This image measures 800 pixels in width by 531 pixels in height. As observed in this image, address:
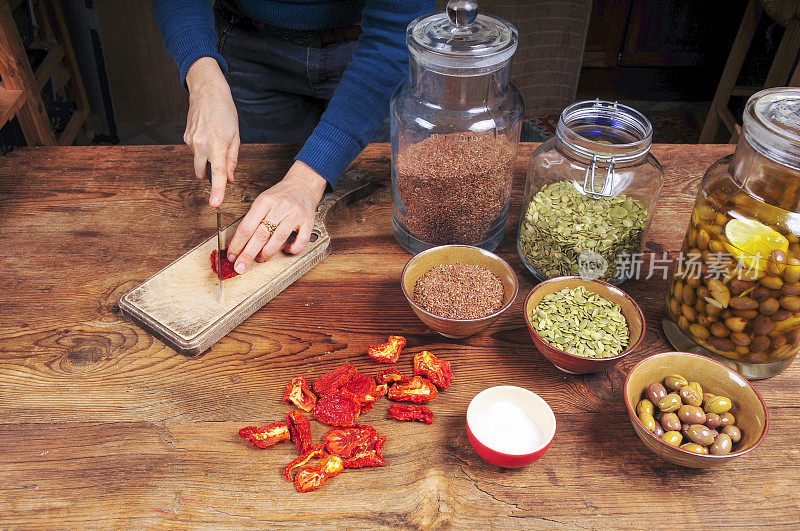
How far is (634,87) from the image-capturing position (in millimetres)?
3607

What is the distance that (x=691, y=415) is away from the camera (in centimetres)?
90

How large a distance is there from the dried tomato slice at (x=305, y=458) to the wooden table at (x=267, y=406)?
14 mm

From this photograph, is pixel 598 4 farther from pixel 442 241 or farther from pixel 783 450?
pixel 783 450

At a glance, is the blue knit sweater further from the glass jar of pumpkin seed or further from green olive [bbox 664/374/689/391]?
green olive [bbox 664/374/689/391]

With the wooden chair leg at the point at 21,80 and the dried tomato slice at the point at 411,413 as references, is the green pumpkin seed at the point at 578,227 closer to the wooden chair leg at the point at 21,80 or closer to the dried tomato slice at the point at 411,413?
the dried tomato slice at the point at 411,413

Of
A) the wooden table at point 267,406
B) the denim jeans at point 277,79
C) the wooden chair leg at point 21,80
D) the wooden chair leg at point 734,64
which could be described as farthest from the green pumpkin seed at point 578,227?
the wooden chair leg at point 734,64

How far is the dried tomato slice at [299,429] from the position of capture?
928 mm

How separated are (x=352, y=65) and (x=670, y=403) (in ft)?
3.12

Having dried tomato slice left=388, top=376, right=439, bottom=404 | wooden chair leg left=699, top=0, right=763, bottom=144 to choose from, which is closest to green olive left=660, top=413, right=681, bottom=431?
dried tomato slice left=388, top=376, right=439, bottom=404

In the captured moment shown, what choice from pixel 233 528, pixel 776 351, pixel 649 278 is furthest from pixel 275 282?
pixel 776 351

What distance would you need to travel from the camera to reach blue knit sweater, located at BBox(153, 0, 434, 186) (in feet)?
4.37

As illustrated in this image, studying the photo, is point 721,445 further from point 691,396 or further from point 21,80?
point 21,80

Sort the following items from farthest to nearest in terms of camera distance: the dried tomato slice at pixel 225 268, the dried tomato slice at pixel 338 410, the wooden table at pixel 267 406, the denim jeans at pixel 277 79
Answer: the denim jeans at pixel 277 79
the dried tomato slice at pixel 225 268
the dried tomato slice at pixel 338 410
the wooden table at pixel 267 406

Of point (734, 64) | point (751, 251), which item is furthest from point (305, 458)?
point (734, 64)
